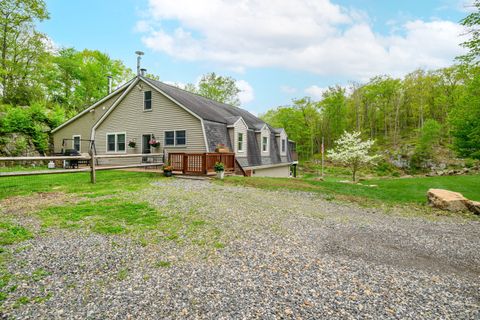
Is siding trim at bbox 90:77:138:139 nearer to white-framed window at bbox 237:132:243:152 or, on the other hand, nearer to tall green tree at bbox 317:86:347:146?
white-framed window at bbox 237:132:243:152

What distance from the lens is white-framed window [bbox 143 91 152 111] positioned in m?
15.9

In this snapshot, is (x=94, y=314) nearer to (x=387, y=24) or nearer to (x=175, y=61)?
(x=387, y=24)

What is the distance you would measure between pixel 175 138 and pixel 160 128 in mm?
1363

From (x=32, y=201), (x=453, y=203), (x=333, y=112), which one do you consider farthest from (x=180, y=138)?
(x=333, y=112)

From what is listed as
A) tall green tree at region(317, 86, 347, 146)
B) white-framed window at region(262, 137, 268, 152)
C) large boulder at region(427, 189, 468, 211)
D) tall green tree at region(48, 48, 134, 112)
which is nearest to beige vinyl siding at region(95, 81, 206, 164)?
white-framed window at region(262, 137, 268, 152)

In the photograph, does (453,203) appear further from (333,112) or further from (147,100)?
(333,112)

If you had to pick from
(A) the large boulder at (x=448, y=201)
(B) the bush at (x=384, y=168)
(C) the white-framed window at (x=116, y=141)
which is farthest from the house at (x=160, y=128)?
(B) the bush at (x=384, y=168)

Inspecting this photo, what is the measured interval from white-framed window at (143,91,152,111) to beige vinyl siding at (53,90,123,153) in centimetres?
382

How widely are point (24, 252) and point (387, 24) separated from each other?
64.5ft

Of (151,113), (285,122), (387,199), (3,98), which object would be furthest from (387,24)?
(3,98)

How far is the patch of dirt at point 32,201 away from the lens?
6180 mm

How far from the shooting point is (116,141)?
17094 millimetres

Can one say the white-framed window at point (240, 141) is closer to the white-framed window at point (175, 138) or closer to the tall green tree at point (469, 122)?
the white-framed window at point (175, 138)

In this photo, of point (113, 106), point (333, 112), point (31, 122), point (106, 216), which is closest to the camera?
point (106, 216)
